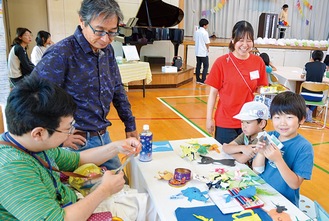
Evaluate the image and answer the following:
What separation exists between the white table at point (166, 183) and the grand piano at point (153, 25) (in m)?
4.99

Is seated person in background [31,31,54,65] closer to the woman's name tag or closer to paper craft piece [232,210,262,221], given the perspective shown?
the woman's name tag

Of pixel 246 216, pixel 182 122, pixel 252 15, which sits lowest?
pixel 182 122

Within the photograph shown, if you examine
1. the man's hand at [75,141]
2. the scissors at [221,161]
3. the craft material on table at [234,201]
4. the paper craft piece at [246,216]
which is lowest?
the paper craft piece at [246,216]

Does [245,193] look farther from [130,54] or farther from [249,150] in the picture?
[130,54]

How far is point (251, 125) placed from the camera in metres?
1.71

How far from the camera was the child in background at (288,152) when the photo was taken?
140cm

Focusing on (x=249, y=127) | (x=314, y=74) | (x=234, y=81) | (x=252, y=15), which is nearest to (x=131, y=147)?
(x=249, y=127)

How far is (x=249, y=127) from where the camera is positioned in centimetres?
171

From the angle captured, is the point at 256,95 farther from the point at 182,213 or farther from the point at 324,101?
the point at 324,101

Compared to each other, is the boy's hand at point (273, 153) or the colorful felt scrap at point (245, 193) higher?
the boy's hand at point (273, 153)

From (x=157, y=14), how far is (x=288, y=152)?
20.5ft

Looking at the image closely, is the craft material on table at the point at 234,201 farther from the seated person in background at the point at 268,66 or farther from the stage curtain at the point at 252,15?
the stage curtain at the point at 252,15

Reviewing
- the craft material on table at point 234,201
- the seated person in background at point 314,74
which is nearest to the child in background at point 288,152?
the craft material on table at point 234,201

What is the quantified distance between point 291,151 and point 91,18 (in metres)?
1.26
